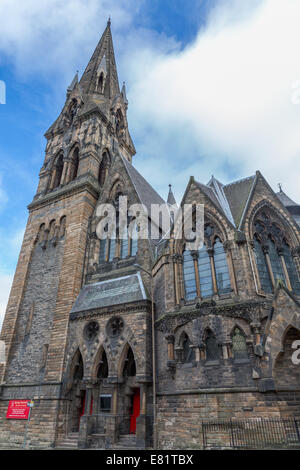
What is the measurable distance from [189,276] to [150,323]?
285 cm

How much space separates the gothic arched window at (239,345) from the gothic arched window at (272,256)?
2539 millimetres

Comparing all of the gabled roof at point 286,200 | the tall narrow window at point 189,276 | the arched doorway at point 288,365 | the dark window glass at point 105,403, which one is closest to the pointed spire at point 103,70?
the gabled roof at point 286,200

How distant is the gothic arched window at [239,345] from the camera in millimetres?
11250

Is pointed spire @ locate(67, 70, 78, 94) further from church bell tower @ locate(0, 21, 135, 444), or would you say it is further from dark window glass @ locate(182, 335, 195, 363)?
dark window glass @ locate(182, 335, 195, 363)

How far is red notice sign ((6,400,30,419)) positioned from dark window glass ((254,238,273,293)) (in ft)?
42.1

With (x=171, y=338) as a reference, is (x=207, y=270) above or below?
above

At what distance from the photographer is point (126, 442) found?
1246 centimetres

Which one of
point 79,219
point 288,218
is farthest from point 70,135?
point 288,218

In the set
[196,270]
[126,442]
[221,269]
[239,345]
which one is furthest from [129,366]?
[221,269]

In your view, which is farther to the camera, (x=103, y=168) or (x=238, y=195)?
(x=103, y=168)

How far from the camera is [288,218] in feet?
48.7

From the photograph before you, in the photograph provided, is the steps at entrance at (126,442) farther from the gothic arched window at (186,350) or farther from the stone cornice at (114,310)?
the stone cornice at (114,310)

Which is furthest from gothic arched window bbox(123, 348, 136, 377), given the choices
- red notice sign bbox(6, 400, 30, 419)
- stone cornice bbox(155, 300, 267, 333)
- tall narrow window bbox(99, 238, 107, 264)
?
tall narrow window bbox(99, 238, 107, 264)

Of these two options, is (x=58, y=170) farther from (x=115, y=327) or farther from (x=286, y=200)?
(x=286, y=200)
